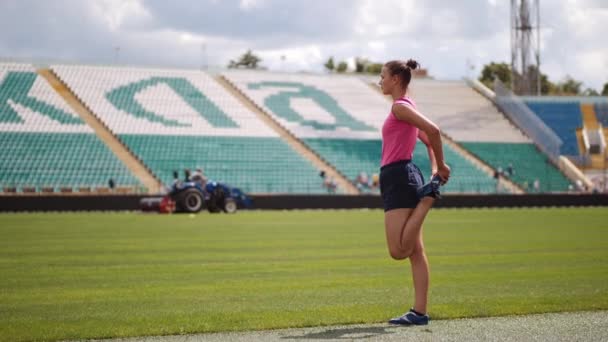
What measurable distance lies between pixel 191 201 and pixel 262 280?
76.0ft

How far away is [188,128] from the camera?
172ft

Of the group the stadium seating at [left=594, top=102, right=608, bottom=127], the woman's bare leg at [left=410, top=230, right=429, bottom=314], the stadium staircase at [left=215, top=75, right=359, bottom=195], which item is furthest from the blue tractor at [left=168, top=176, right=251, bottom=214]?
the stadium seating at [left=594, top=102, right=608, bottom=127]

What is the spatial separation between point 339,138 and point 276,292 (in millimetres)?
45142

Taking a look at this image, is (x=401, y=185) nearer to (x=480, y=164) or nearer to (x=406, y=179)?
(x=406, y=179)

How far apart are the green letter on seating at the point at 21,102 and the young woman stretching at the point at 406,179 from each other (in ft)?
145

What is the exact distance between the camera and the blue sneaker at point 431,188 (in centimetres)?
746

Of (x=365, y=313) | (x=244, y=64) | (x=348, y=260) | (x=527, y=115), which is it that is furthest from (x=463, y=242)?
(x=244, y=64)

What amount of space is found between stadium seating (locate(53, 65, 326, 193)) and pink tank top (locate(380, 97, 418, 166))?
127 ft

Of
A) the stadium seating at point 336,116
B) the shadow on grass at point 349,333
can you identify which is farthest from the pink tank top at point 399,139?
the stadium seating at point 336,116

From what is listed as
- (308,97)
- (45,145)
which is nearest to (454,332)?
(45,145)

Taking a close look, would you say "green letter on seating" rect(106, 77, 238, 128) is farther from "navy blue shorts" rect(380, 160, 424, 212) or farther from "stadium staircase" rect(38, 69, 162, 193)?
"navy blue shorts" rect(380, 160, 424, 212)

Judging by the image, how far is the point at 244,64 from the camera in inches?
4323

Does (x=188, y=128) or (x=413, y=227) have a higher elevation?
(x=188, y=128)

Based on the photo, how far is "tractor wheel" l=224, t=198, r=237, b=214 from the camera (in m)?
36.4
